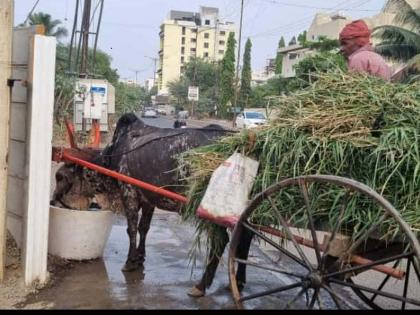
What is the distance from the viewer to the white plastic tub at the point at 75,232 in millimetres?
6078

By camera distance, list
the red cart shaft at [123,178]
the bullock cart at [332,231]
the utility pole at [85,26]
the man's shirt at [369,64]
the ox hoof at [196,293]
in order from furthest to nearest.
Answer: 1. the utility pole at [85,26]
2. the ox hoof at [196,293]
3. the red cart shaft at [123,178]
4. the man's shirt at [369,64]
5. the bullock cart at [332,231]

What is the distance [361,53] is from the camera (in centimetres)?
476

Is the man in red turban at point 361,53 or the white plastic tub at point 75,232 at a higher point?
the man in red turban at point 361,53

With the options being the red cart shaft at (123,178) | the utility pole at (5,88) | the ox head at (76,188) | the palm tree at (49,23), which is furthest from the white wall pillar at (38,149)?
the palm tree at (49,23)

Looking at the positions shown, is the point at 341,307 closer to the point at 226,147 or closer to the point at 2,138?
the point at 226,147

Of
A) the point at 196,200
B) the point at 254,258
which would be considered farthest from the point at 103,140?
the point at 196,200

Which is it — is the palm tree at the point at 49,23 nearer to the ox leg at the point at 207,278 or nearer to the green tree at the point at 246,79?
the green tree at the point at 246,79

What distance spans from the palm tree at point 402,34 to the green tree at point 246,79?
3302 cm

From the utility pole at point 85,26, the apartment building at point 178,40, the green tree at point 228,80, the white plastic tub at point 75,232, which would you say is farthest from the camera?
the apartment building at point 178,40

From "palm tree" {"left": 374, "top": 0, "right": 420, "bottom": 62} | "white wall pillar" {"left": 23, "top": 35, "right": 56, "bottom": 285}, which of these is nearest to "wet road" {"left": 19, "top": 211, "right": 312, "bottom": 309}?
"white wall pillar" {"left": 23, "top": 35, "right": 56, "bottom": 285}

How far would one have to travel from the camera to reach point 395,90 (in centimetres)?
402

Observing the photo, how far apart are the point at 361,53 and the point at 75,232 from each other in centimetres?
336

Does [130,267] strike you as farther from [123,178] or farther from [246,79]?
[246,79]

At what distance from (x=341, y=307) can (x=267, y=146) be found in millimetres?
1241
